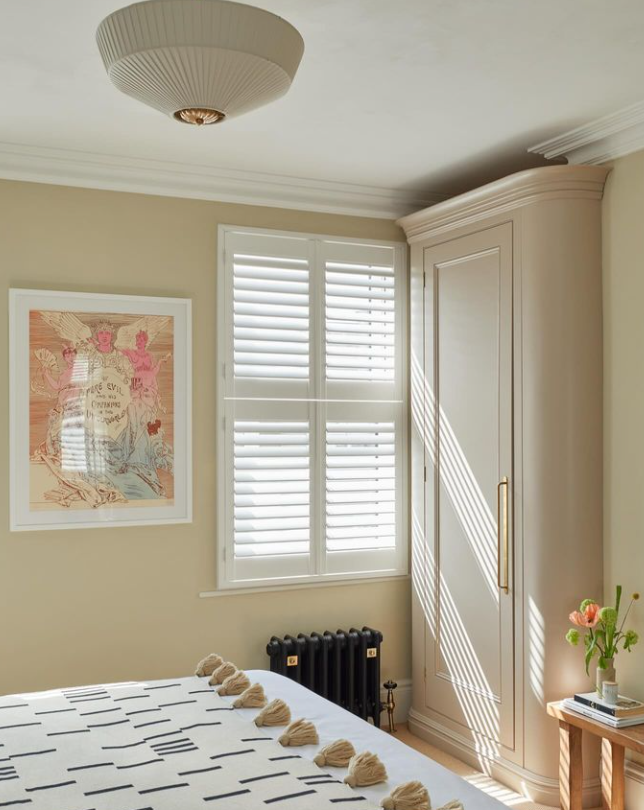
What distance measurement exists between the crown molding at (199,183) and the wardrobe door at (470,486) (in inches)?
16.2

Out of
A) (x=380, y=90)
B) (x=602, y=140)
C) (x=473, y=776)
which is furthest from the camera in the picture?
(x=473, y=776)

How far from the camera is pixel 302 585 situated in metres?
4.19

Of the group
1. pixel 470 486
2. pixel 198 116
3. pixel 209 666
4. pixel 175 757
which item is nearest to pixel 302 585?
pixel 470 486

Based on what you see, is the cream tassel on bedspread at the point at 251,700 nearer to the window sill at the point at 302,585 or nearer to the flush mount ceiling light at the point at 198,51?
the window sill at the point at 302,585

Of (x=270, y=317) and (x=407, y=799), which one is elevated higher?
(x=270, y=317)

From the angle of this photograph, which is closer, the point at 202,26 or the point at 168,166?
the point at 202,26

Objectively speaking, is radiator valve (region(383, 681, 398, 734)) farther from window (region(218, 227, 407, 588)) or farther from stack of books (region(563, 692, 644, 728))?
stack of books (region(563, 692, 644, 728))

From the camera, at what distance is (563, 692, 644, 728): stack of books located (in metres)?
3.12

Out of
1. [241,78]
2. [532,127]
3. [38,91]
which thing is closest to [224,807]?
[241,78]

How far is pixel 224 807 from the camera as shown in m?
1.82

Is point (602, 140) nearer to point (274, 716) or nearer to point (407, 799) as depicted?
point (274, 716)

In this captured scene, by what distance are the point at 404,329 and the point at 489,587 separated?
1.43 metres

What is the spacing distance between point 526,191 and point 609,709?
2.05 meters

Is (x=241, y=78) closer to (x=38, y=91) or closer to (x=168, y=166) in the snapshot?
(x=38, y=91)
